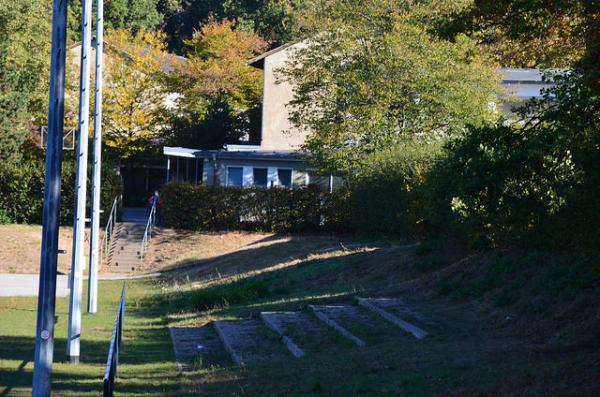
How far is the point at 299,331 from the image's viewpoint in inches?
704

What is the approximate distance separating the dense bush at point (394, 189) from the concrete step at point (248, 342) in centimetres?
1141

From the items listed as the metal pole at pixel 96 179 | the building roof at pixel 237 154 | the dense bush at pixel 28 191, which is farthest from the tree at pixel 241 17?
the metal pole at pixel 96 179

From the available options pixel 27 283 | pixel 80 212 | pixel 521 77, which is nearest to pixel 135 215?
pixel 27 283

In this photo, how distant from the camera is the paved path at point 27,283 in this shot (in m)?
30.9

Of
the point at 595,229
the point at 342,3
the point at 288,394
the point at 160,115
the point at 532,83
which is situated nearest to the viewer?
the point at 595,229

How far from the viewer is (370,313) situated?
739 inches

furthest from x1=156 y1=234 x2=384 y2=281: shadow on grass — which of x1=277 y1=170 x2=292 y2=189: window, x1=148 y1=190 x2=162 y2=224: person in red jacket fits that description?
x1=148 y1=190 x2=162 y2=224: person in red jacket

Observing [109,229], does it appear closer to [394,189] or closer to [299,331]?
[394,189]

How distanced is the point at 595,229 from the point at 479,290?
6688 mm

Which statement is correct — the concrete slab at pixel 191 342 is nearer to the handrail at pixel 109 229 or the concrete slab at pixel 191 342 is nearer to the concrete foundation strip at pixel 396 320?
the concrete foundation strip at pixel 396 320

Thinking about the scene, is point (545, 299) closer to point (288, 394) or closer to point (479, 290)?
point (479, 290)

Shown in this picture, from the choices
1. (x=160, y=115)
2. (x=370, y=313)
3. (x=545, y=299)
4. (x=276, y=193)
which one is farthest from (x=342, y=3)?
(x=545, y=299)

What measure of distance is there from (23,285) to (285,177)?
18.9 m

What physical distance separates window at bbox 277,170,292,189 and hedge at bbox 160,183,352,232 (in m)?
Answer: 4.31
